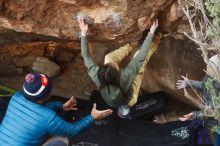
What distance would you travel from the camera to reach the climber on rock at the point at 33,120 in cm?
401

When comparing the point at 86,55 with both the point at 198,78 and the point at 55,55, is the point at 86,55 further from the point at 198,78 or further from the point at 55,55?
the point at 55,55

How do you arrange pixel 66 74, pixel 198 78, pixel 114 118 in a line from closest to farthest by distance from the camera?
1. pixel 198 78
2. pixel 114 118
3. pixel 66 74

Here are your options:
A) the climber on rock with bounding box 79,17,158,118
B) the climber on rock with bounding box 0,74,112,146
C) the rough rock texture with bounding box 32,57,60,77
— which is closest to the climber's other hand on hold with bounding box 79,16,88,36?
the climber on rock with bounding box 79,17,158,118

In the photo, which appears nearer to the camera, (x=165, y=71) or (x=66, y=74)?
(x=165, y=71)

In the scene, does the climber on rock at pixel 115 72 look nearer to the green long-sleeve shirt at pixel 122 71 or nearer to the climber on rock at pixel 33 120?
the green long-sleeve shirt at pixel 122 71

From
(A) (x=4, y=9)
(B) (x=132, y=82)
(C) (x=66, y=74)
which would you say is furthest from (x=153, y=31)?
(C) (x=66, y=74)

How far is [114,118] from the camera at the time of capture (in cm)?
581

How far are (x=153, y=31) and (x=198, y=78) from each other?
1163 millimetres

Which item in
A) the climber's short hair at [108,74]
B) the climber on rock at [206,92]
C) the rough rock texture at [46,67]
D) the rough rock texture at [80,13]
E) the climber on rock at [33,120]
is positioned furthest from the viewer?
the rough rock texture at [46,67]

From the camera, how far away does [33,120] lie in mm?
4027

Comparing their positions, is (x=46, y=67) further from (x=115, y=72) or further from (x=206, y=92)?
(x=206, y=92)

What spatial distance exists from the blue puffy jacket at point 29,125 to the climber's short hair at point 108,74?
0.51 metres

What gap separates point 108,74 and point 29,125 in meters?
0.86

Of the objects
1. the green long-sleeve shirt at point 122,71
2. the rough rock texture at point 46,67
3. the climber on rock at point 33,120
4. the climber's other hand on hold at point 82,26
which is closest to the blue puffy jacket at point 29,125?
the climber on rock at point 33,120
